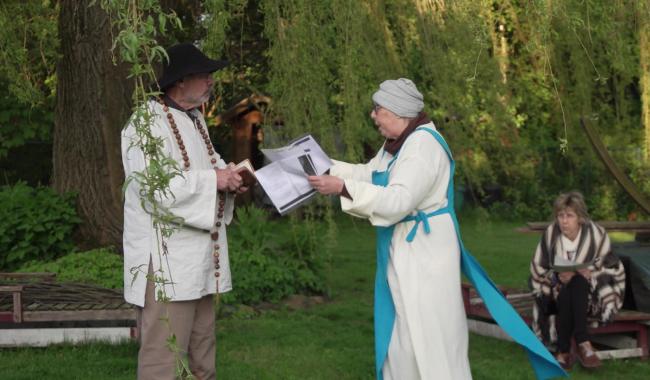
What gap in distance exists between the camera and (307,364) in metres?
6.61

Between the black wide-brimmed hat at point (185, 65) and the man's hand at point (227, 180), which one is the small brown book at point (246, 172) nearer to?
the man's hand at point (227, 180)

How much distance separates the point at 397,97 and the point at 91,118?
4617mm

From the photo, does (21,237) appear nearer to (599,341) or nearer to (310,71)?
(310,71)

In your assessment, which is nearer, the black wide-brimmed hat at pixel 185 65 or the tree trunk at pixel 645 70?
the black wide-brimmed hat at pixel 185 65

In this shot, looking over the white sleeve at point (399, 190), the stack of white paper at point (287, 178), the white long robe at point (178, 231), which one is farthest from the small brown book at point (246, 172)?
the white sleeve at point (399, 190)

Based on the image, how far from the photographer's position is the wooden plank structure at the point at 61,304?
6.71m

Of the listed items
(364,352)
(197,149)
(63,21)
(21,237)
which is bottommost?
(364,352)

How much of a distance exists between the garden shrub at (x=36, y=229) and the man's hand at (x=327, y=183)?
15.5 feet

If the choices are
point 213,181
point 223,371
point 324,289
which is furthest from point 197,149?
point 324,289

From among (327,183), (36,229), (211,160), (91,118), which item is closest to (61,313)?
(36,229)

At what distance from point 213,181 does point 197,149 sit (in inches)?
9.1

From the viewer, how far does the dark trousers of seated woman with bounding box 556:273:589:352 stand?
6.57 meters

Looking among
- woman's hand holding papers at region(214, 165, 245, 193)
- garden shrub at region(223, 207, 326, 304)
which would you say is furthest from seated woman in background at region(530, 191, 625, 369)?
woman's hand holding papers at region(214, 165, 245, 193)

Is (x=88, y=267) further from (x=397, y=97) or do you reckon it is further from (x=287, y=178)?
(x=397, y=97)
